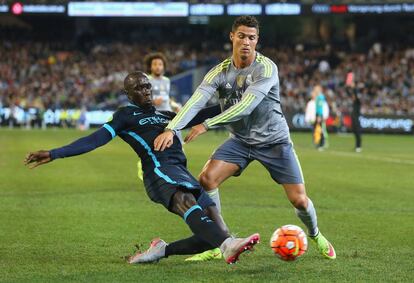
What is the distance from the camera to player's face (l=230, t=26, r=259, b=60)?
879cm

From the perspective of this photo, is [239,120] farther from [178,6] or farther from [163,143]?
[178,6]

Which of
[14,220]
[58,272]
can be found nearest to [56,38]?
[14,220]

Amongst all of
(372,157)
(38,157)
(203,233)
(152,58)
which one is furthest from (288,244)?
(372,157)

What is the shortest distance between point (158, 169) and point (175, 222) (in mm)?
3796

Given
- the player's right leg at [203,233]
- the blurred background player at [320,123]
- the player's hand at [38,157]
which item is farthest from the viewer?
the blurred background player at [320,123]

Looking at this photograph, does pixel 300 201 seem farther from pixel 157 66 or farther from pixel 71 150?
pixel 157 66

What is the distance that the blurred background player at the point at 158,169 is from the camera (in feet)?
26.3

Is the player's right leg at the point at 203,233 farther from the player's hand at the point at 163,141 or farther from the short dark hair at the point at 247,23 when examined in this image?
the short dark hair at the point at 247,23

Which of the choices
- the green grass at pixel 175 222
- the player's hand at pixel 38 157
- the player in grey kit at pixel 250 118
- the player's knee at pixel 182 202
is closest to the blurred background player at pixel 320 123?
the green grass at pixel 175 222

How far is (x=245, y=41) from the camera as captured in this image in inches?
346

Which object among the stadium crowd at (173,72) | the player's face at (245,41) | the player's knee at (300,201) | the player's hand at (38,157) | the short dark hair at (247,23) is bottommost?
the stadium crowd at (173,72)

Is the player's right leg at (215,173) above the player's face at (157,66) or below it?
below

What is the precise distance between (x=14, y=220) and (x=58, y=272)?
13.4ft

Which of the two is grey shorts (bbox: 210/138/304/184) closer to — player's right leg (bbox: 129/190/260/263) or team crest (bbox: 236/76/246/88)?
team crest (bbox: 236/76/246/88)
